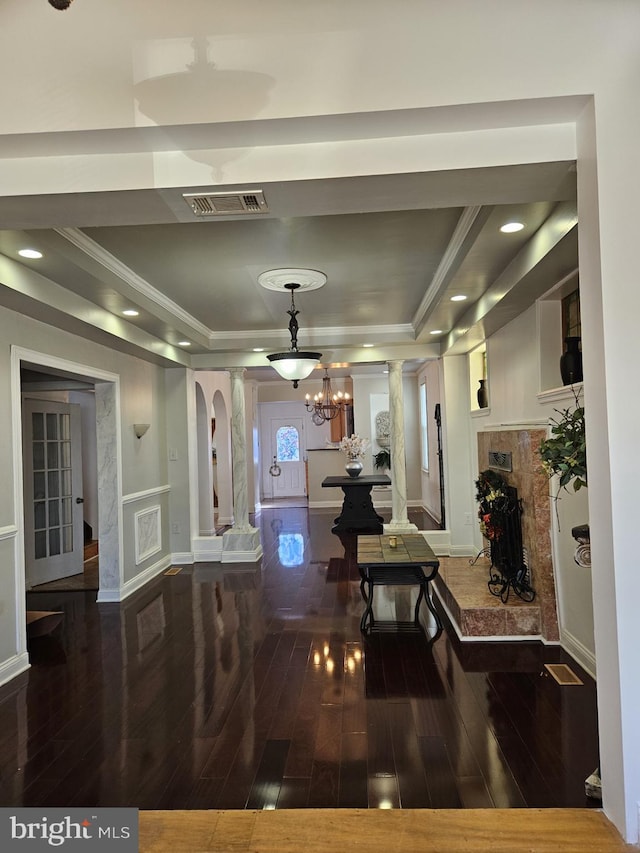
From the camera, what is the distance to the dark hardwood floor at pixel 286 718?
2.23 metres

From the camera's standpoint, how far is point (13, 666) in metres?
3.54

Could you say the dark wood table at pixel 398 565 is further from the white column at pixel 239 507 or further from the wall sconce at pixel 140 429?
the wall sconce at pixel 140 429

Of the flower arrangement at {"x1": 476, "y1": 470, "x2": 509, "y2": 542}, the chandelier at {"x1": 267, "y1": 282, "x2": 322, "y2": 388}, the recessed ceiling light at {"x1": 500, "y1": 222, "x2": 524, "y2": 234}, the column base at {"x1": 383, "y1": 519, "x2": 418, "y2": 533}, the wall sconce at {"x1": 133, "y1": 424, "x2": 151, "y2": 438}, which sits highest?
the recessed ceiling light at {"x1": 500, "y1": 222, "x2": 524, "y2": 234}

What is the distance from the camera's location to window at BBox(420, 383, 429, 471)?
982 cm

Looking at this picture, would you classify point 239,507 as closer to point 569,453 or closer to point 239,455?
point 239,455

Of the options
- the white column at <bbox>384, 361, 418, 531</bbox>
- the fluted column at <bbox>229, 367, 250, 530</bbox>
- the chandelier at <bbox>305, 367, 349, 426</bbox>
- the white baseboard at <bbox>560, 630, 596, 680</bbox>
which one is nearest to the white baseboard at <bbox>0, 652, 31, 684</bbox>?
the fluted column at <bbox>229, 367, 250, 530</bbox>

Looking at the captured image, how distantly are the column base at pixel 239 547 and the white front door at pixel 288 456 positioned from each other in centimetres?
711

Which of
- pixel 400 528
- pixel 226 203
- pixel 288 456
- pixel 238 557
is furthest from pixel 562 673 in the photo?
pixel 288 456

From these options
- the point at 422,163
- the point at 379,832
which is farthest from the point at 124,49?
the point at 379,832

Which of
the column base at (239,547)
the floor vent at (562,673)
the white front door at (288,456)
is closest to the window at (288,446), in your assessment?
the white front door at (288,456)

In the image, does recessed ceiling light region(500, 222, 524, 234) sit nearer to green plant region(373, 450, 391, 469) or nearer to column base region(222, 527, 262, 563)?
column base region(222, 527, 262, 563)

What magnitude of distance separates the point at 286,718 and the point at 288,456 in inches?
443

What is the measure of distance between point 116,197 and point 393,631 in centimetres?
348

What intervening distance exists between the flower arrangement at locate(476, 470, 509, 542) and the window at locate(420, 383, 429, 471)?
16.8 feet
